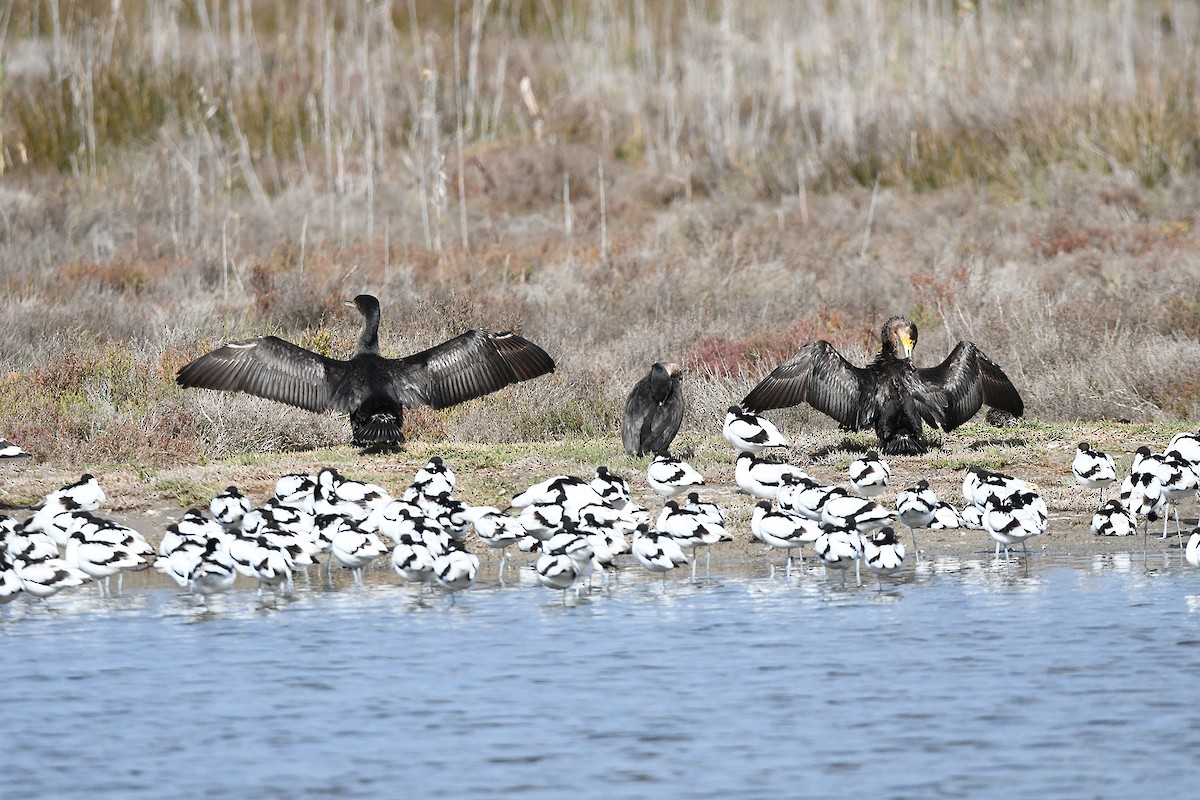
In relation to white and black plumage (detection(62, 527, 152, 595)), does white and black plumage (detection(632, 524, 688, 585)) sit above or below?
below

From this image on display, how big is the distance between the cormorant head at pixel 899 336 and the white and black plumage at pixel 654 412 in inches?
69.7

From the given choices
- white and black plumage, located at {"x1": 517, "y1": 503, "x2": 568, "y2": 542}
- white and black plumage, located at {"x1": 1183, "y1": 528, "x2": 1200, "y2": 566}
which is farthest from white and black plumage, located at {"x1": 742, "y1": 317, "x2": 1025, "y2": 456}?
white and black plumage, located at {"x1": 1183, "y1": 528, "x2": 1200, "y2": 566}

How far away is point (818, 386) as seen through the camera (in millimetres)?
13250

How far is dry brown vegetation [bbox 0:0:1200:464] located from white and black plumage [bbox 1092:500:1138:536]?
380 centimetres

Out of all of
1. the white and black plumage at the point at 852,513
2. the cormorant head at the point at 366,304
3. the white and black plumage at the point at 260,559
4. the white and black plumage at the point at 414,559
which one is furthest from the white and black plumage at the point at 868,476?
the cormorant head at the point at 366,304

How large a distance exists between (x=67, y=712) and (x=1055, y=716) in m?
4.76

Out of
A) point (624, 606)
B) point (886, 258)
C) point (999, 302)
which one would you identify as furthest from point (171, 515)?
point (886, 258)

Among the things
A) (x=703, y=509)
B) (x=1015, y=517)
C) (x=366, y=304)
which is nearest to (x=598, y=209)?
(x=366, y=304)

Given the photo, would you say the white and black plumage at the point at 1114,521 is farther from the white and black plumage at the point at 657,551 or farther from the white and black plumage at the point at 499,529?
the white and black plumage at the point at 499,529

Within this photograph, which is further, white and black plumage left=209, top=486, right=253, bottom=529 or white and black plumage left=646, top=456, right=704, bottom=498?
white and black plumage left=646, top=456, right=704, bottom=498

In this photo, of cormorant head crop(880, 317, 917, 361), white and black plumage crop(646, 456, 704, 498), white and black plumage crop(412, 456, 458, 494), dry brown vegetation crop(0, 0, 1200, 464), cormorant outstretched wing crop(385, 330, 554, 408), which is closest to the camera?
white and black plumage crop(412, 456, 458, 494)

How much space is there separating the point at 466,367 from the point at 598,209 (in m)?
10.6

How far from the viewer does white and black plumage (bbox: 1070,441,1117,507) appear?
11648 millimetres

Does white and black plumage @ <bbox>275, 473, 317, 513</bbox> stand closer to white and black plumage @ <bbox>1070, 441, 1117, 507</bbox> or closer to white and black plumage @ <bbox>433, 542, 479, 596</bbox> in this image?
white and black plumage @ <bbox>433, 542, 479, 596</bbox>
